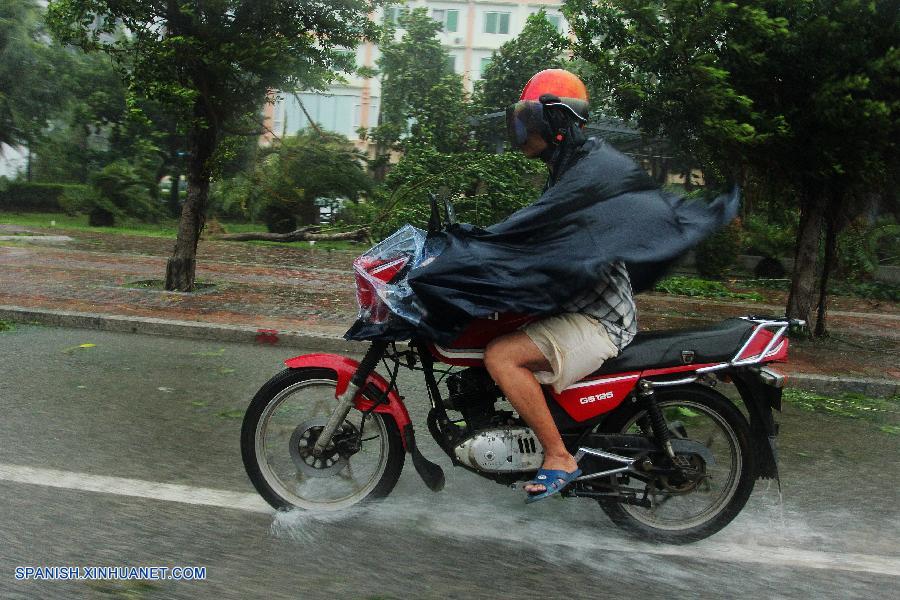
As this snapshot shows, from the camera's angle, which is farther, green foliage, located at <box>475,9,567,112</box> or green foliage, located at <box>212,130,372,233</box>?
green foliage, located at <box>475,9,567,112</box>

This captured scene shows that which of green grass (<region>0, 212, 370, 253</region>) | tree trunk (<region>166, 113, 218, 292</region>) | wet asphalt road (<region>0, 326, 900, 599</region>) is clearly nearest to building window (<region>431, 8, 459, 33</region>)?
green grass (<region>0, 212, 370, 253</region>)

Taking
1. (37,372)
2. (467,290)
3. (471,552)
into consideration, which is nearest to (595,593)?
(471,552)

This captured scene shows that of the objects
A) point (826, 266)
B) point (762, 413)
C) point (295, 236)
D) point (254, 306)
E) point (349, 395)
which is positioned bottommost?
point (254, 306)

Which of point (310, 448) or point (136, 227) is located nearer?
point (310, 448)

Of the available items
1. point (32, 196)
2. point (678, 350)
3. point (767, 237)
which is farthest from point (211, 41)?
point (32, 196)

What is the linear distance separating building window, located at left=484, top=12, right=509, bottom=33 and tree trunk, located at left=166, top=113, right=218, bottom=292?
47048mm

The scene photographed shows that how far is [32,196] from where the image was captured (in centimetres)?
3119

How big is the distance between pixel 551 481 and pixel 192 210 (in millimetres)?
8974

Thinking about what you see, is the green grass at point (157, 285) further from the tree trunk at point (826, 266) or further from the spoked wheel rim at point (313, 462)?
the tree trunk at point (826, 266)

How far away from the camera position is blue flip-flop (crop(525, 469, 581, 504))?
3703mm

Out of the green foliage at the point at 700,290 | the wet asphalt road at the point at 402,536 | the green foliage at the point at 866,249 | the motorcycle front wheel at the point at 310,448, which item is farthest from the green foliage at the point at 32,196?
the motorcycle front wheel at the point at 310,448

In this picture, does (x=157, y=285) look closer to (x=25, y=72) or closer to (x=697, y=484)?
(x=697, y=484)

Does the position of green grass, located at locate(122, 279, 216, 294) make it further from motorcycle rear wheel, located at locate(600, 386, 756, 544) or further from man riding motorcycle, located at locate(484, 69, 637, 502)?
motorcycle rear wheel, located at locate(600, 386, 756, 544)

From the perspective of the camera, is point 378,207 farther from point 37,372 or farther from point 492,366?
point 492,366
